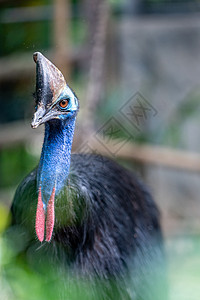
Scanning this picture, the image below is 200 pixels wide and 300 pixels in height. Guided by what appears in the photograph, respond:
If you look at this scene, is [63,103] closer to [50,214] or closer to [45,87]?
[45,87]

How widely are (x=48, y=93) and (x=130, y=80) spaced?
3774 millimetres

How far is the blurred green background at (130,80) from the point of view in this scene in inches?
175

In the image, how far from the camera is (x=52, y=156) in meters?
1.92

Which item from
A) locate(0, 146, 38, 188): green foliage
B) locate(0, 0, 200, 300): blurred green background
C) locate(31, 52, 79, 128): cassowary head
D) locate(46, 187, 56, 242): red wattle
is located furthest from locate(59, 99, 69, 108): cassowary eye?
locate(0, 146, 38, 188): green foliage

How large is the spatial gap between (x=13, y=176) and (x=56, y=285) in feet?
9.09

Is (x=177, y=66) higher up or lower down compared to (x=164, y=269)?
higher up

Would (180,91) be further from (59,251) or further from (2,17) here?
(59,251)

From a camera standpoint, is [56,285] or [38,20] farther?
[38,20]

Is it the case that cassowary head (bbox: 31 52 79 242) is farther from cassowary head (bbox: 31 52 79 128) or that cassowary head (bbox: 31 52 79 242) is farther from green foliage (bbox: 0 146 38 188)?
green foliage (bbox: 0 146 38 188)

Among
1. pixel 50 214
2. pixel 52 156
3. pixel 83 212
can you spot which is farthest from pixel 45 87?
pixel 83 212

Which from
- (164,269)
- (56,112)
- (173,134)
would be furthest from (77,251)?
(173,134)

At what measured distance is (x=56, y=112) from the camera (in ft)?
5.95

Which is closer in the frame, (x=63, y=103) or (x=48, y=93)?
(x=48, y=93)

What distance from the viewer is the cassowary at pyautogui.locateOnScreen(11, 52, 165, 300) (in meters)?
1.89
